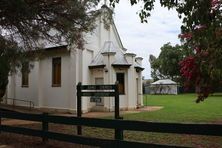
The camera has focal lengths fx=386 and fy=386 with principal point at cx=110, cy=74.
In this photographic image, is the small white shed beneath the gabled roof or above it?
beneath

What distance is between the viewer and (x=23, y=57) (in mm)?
21375

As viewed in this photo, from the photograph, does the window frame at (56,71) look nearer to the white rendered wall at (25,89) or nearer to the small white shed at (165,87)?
the white rendered wall at (25,89)

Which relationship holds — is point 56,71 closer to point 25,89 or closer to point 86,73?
point 86,73

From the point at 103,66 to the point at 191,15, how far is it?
23235 millimetres

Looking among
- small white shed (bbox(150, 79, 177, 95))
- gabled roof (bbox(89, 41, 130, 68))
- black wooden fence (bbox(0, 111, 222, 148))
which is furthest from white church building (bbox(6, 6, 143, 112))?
small white shed (bbox(150, 79, 177, 95))

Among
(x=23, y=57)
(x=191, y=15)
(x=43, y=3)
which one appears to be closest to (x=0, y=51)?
(x=23, y=57)

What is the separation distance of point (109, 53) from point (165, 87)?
155 ft

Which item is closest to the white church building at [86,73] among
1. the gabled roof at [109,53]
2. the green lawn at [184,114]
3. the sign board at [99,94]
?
the gabled roof at [109,53]

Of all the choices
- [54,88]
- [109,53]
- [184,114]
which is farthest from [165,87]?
[184,114]

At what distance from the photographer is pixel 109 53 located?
1155 inches

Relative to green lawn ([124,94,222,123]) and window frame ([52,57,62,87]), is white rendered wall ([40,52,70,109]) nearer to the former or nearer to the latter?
window frame ([52,57,62,87])

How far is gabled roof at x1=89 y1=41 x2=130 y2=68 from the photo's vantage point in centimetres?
2956

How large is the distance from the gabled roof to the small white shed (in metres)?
43.6

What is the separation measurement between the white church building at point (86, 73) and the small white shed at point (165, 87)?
1625 inches
